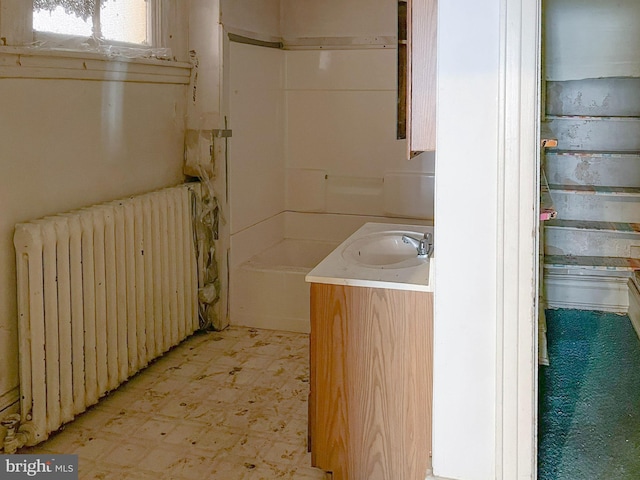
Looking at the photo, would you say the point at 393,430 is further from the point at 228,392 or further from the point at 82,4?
the point at 82,4

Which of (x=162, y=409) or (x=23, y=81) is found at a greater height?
(x=23, y=81)

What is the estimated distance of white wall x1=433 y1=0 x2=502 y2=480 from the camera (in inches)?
56.6

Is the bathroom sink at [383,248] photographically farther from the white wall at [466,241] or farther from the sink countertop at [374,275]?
the white wall at [466,241]

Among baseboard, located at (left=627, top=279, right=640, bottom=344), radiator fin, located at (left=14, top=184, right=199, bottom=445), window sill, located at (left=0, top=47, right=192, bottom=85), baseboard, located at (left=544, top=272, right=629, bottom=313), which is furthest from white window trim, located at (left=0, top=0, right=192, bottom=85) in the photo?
baseboard, located at (left=627, top=279, right=640, bottom=344)

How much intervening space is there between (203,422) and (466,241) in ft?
4.58

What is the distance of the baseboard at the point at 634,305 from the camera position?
8.20 feet

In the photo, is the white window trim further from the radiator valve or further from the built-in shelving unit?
the built-in shelving unit

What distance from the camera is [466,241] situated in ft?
4.90

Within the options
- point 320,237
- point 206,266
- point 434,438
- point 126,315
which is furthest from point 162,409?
point 320,237

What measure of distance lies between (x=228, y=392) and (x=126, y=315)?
537 mm

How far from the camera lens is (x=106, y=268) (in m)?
2.51

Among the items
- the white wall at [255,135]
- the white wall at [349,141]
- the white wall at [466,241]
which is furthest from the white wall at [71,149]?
the white wall at [466,241]

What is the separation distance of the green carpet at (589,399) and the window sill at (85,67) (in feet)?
6.71

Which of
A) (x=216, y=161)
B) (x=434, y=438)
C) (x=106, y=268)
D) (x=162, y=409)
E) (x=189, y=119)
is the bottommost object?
(x=162, y=409)
